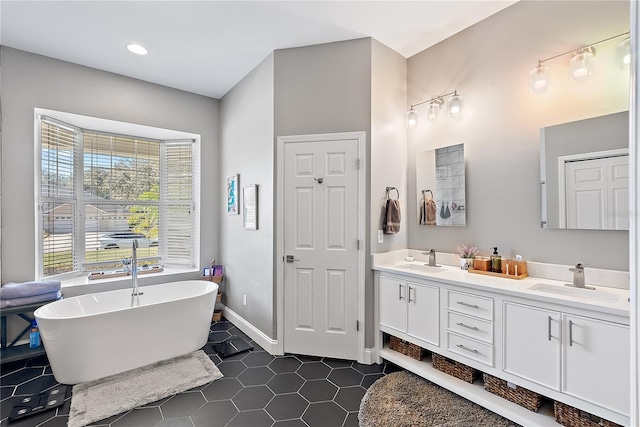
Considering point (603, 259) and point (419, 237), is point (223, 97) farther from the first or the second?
point (603, 259)

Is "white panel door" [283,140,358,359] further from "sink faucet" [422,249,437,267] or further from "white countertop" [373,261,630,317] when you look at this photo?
"sink faucet" [422,249,437,267]

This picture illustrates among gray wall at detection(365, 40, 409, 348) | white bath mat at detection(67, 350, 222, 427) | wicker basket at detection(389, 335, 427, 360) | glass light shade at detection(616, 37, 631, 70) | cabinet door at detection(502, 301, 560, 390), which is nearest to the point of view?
cabinet door at detection(502, 301, 560, 390)

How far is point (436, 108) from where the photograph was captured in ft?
9.30

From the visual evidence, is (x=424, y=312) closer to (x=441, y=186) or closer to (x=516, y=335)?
(x=516, y=335)

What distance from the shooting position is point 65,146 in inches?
133

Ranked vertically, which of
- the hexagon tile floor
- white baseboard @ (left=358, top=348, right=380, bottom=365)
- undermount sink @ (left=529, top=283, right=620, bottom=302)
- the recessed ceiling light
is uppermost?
the recessed ceiling light

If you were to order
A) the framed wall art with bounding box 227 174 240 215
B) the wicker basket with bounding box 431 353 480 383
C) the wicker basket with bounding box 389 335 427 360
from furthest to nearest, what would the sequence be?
1. the framed wall art with bounding box 227 174 240 215
2. the wicker basket with bounding box 389 335 427 360
3. the wicker basket with bounding box 431 353 480 383

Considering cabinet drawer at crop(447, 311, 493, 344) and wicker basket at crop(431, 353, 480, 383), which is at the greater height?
cabinet drawer at crop(447, 311, 493, 344)

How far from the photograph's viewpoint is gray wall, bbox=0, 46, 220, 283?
2834 mm

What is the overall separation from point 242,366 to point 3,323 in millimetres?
2209

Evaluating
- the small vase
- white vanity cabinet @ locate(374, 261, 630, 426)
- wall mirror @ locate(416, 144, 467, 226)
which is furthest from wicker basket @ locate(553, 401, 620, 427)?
wall mirror @ locate(416, 144, 467, 226)

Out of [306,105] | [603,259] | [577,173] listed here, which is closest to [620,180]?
[577,173]

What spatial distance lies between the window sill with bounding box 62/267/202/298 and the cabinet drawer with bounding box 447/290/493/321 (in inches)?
123

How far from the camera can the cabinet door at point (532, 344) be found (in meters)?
1.76
